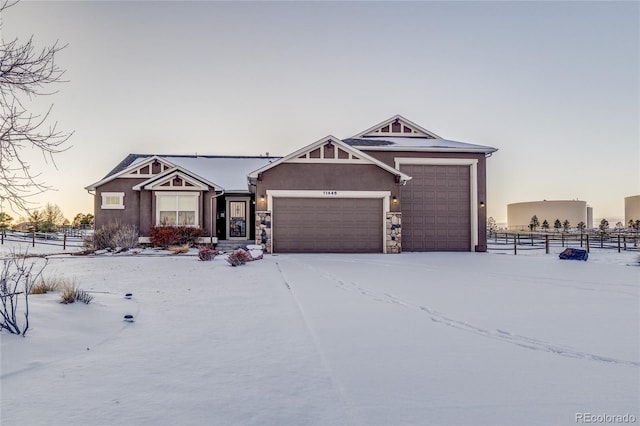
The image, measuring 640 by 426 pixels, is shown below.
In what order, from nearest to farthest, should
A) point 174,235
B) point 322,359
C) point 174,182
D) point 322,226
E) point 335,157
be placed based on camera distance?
point 322,359 → point 322,226 → point 335,157 → point 174,235 → point 174,182

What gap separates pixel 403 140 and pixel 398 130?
860 mm

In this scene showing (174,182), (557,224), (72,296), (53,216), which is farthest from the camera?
(557,224)

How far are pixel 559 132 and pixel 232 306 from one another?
21.2 metres

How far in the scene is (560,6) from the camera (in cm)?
1358

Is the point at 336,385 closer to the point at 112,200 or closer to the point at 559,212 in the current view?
the point at 112,200

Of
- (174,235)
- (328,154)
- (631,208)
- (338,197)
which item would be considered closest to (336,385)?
(338,197)

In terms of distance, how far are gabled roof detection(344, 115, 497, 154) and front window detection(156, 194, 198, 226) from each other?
27.7ft

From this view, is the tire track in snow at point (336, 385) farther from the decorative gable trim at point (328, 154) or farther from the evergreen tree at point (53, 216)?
the evergreen tree at point (53, 216)

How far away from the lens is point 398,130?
62.9ft

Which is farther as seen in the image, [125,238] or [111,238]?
[125,238]

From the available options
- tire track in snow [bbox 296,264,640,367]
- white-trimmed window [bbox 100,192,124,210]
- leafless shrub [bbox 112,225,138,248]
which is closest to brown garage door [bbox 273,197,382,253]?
leafless shrub [bbox 112,225,138,248]

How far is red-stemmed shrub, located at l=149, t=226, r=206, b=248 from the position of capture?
17.0 meters

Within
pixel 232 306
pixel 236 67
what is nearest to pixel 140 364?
pixel 232 306

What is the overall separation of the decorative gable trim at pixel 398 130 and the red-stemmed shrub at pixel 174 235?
960 cm
